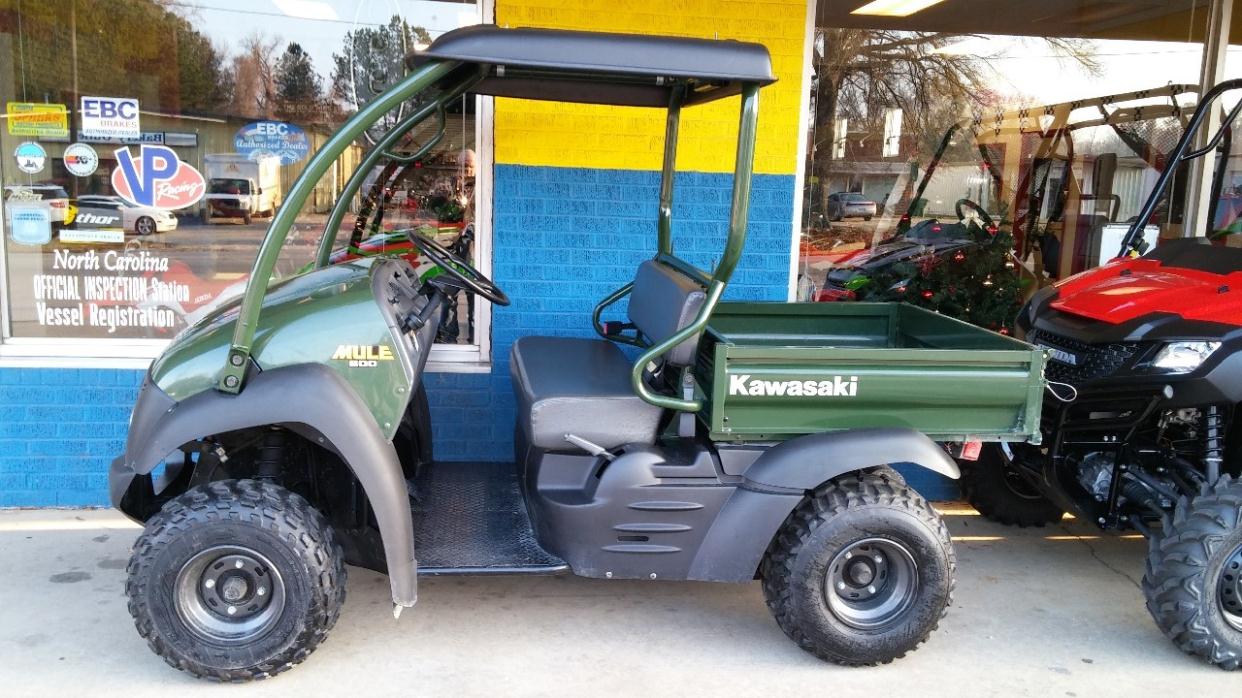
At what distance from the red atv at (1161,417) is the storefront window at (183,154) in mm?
2805

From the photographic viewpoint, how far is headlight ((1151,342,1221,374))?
3686 millimetres

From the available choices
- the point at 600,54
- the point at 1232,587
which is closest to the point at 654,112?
the point at 600,54

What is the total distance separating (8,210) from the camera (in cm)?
482

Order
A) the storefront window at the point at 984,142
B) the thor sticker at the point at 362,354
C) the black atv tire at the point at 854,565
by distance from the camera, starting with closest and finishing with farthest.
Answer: the thor sticker at the point at 362,354
the black atv tire at the point at 854,565
the storefront window at the point at 984,142

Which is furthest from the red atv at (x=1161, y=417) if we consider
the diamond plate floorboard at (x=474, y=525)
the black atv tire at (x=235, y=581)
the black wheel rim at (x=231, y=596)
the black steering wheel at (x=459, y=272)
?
the black wheel rim at (x=231, y=596)

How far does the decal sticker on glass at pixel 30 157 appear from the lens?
15.8 ft

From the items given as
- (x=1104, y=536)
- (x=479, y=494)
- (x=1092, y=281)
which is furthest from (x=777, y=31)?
(x=1104, y=536)

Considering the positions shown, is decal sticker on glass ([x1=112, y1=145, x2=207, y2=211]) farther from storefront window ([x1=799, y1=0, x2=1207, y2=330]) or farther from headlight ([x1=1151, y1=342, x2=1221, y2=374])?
headlight ([x1=1151, y1=342, x2=1221, y2=374])

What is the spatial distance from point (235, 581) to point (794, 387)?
200cm

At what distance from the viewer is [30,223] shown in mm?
4871

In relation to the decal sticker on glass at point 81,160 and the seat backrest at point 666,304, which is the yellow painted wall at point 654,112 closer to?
the seat backrest at point 666,304

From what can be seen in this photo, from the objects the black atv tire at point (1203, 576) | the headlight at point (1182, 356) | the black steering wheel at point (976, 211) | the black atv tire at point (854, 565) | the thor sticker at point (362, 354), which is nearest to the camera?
the thor sticker at point (362, 354)

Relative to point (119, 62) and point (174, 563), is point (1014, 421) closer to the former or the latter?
point (174, 563)

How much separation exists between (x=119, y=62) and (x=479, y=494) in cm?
294
